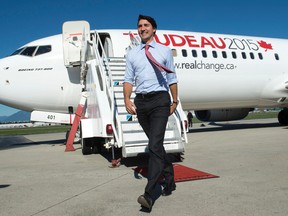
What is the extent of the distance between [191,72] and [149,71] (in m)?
8.90

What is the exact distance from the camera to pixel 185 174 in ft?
17.7

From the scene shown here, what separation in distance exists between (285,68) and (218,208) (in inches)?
522

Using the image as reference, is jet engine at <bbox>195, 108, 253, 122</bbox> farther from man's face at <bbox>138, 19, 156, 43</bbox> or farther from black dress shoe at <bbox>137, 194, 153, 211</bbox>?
black dress shoe at <bbox>137, 194, 153, 211</bbox>

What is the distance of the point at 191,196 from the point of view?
4.09 metres

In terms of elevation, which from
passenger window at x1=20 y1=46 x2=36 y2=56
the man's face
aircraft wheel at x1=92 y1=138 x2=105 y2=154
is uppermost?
passenger window at x1=20 y1=46 x2=36 y2=56

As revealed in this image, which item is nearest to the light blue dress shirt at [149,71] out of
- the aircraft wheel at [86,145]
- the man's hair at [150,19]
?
the man's hair at [150,19]

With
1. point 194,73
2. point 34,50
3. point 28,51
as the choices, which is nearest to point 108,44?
point 34,50

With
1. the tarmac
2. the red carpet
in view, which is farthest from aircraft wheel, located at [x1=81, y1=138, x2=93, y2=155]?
the red carpet

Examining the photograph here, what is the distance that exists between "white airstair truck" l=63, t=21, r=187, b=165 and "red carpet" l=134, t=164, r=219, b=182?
0.45 meters

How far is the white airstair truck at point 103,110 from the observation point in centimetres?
664

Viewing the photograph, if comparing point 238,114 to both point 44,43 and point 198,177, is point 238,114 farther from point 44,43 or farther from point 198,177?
point 198,177

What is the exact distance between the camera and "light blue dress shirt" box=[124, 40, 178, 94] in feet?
13.3

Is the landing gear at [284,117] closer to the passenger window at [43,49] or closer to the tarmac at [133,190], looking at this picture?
the tarmac at [133,190]

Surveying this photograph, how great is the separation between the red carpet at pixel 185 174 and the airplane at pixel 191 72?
5.75m
